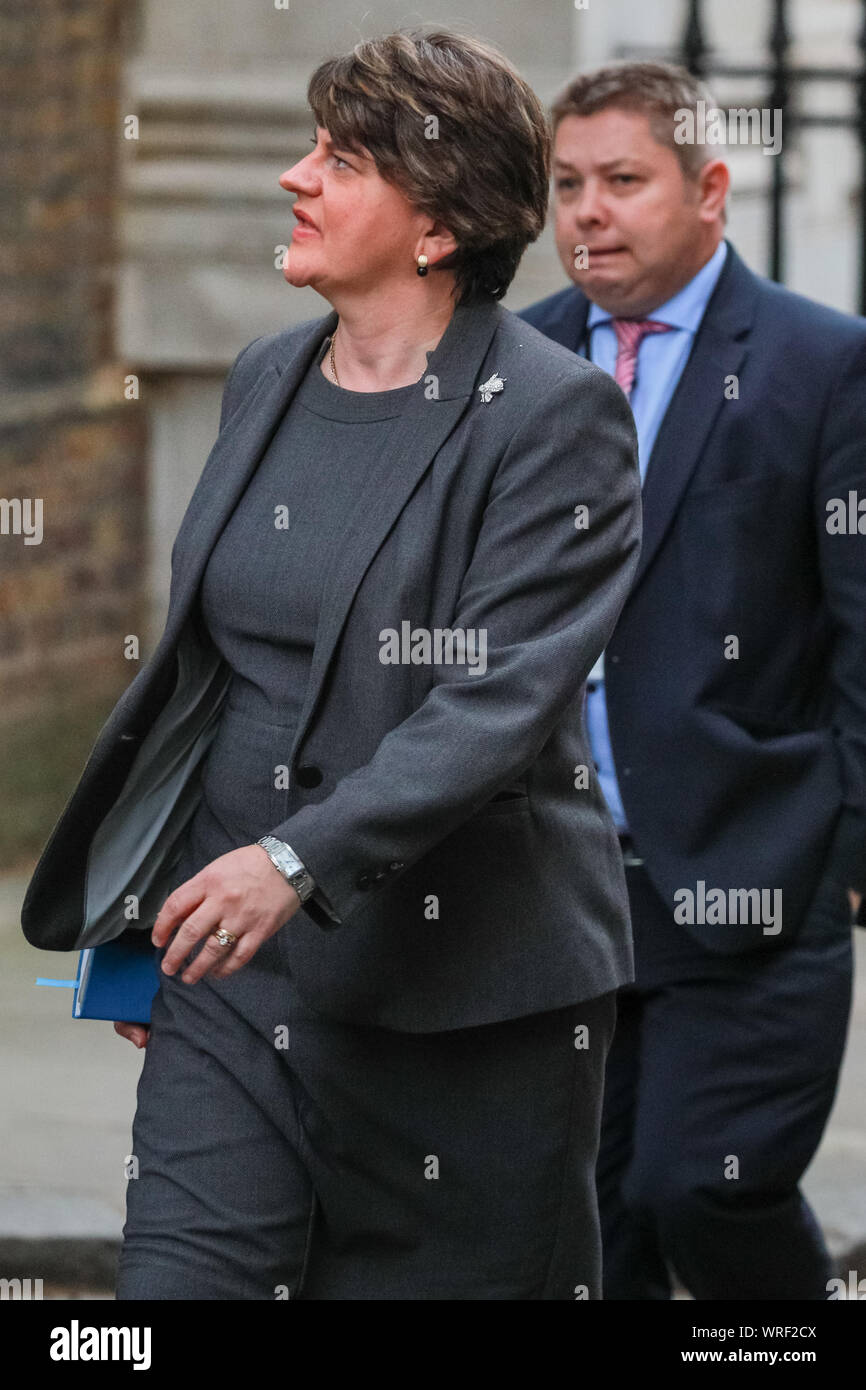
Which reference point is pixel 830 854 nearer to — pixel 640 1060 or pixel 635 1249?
pixel 640 1060

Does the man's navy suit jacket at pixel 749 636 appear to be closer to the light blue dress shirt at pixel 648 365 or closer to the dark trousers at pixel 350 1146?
the light blue dress shirt at pixel 648 365

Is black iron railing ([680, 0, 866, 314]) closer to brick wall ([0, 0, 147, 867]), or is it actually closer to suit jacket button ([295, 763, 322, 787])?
brick wall ([0, 0, 147, 867])

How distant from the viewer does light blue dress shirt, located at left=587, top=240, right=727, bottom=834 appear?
4117 mm

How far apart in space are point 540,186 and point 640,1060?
1629mm

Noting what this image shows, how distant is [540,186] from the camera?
314 cm

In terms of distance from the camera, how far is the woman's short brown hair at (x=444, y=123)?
3.02 m

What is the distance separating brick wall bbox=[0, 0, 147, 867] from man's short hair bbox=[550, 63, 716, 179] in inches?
148

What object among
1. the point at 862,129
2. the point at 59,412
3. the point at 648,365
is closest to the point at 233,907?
the point at 648,365

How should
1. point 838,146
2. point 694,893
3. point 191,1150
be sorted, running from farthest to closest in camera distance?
point 838,146, point 694,893, point 191,1150

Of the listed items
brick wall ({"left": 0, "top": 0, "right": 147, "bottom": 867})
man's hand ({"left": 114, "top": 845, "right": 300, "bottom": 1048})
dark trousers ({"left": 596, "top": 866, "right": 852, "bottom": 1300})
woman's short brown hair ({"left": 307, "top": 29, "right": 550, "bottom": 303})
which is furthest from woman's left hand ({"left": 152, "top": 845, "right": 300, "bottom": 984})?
brick wall ({"left": 0, "top": 0, "right": 147, "bottom": 867})

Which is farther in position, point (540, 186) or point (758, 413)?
point (758, 413)

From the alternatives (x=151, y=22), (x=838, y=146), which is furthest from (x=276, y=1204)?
(x=838, y=146)

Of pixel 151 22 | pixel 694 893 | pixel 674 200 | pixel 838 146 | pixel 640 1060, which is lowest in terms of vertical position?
pixel 640 1060

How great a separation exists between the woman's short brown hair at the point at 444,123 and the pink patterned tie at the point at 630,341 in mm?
1116
